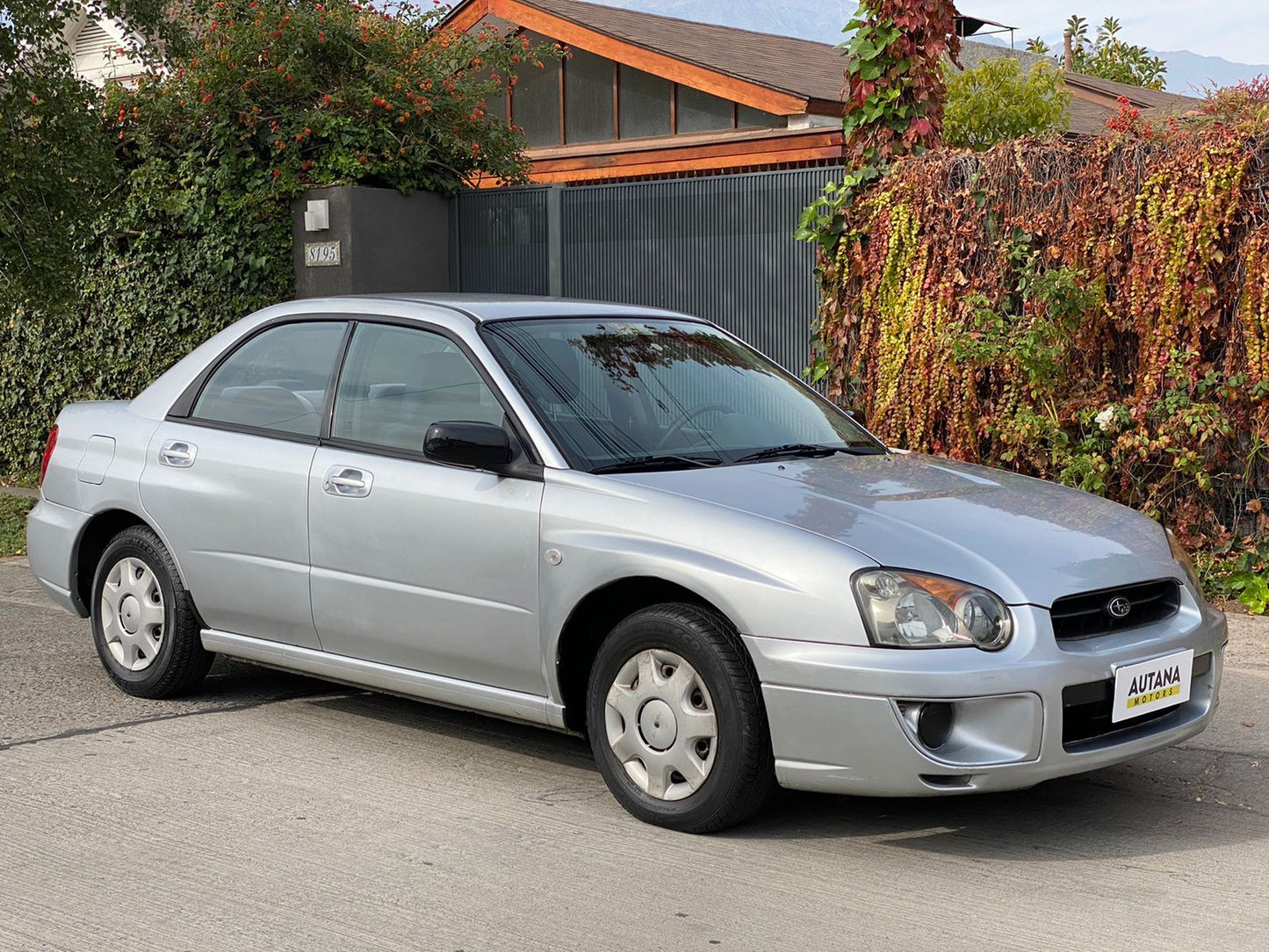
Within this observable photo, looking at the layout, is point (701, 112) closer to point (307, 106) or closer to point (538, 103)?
point (538, 103)

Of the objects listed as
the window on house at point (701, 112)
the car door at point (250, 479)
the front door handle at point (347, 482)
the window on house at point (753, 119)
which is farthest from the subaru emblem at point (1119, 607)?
the window on house at point (701, 112)

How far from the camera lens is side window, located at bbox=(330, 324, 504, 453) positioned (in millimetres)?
5492

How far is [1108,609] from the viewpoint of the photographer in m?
4.62

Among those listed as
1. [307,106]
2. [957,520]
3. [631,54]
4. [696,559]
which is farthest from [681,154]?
[696,559]

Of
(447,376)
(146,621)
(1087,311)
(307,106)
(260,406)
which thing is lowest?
(146,621)

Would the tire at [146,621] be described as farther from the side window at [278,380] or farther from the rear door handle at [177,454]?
the side window at [278,380]

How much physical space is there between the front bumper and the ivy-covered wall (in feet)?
14.2

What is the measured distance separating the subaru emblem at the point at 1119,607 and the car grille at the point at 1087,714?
234mm

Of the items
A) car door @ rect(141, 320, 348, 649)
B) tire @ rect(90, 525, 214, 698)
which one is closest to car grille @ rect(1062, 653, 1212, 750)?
car door @ rect(141, 320, 348, 649)

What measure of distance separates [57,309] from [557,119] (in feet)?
33.3

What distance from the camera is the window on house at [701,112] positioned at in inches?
744

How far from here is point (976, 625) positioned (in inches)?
172

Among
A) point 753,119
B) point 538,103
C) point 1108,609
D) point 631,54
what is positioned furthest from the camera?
point 538,103

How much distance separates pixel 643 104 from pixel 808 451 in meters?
14.8
